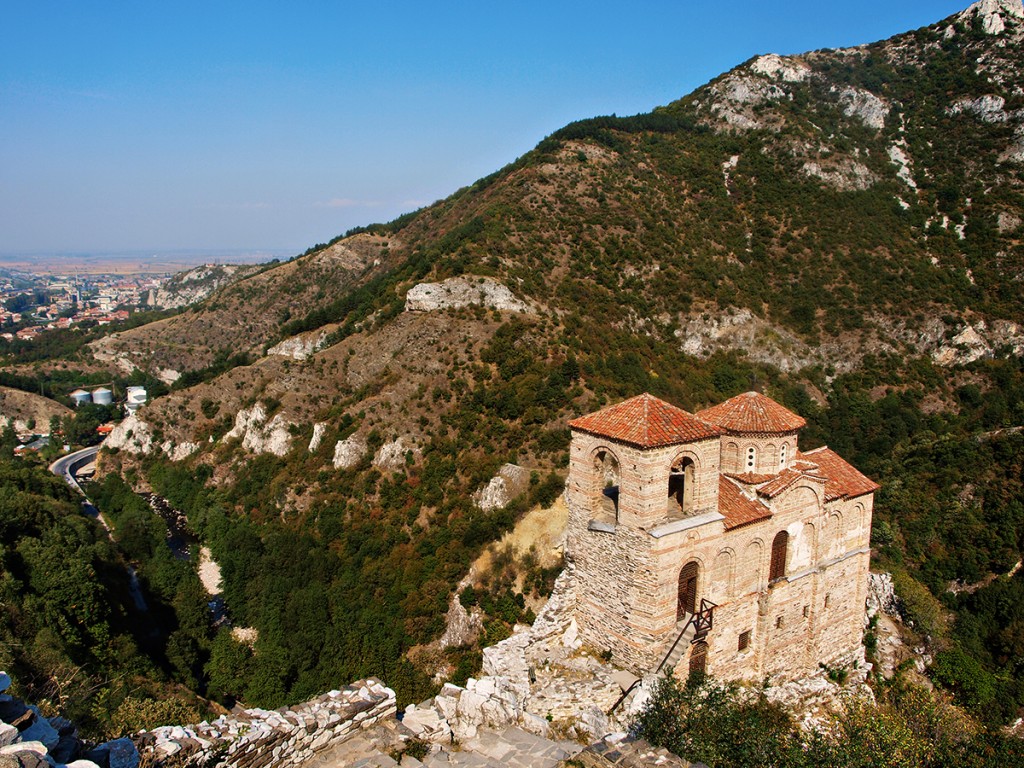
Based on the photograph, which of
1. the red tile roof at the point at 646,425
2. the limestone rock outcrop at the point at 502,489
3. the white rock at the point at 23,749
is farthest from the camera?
the limestone rock outcrop at the point at 502,489

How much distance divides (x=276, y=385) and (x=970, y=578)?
48.1 m

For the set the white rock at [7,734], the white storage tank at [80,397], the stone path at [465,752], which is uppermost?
the white rock at [7,734]

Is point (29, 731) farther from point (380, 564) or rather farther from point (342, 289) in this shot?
point (342, 289)

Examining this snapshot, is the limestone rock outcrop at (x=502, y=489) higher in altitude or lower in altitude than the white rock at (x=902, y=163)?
lower

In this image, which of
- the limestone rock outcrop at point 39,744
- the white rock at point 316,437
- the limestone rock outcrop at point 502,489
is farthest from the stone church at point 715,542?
the white rock at point 316,437

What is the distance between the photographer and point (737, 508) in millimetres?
16125

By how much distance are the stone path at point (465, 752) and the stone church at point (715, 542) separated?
4.30 metres

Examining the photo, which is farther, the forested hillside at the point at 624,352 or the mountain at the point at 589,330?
the mountain at the point at 589,330

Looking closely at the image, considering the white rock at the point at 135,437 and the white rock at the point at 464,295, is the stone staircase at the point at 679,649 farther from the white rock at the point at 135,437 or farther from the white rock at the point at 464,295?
the white rock at the point at 135,437

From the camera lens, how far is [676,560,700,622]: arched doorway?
597 inches

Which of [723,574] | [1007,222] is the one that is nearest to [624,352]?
[723,574]

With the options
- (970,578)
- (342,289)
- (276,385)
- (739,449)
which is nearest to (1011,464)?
(970,578)

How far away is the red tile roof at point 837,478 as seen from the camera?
18250 mm

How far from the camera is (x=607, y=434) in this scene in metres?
14.7
